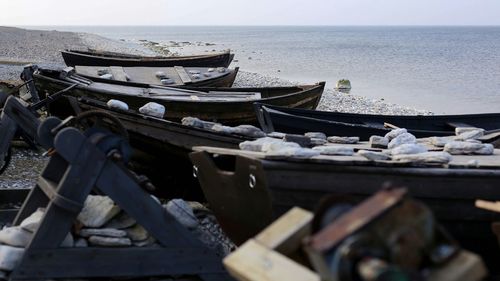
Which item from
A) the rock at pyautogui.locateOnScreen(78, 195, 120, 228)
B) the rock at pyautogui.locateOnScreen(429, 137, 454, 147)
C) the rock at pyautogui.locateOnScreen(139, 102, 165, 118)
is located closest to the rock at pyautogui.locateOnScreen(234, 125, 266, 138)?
the rock at pyautogui.locateOnScreen(139, 102, 165, 118)

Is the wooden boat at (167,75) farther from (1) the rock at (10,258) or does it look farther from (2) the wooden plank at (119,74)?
(1) the rock at (10,258)

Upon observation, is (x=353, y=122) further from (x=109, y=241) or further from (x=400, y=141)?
(x=109, y=241)

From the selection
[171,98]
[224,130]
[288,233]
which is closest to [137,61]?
[171,98]

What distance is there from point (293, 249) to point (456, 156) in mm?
3848

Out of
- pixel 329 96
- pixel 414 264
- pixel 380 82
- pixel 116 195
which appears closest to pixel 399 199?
pixel 414 264

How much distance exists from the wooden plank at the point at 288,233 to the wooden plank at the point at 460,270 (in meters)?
0.76

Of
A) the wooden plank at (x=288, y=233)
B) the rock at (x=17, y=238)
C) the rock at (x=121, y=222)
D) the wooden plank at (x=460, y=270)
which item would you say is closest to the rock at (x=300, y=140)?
the rock at (x=121, y=222)

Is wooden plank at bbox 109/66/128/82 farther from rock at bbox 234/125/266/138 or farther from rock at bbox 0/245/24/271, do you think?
rock at bbox 0/245/24/271

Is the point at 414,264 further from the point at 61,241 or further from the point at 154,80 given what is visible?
the point at 154,80

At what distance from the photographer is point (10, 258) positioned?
461cm

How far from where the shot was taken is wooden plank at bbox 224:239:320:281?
2562mm

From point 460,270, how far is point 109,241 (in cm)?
333

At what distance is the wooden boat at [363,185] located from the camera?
5004mm

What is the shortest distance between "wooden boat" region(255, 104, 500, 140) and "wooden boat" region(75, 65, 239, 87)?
18.2 feet
